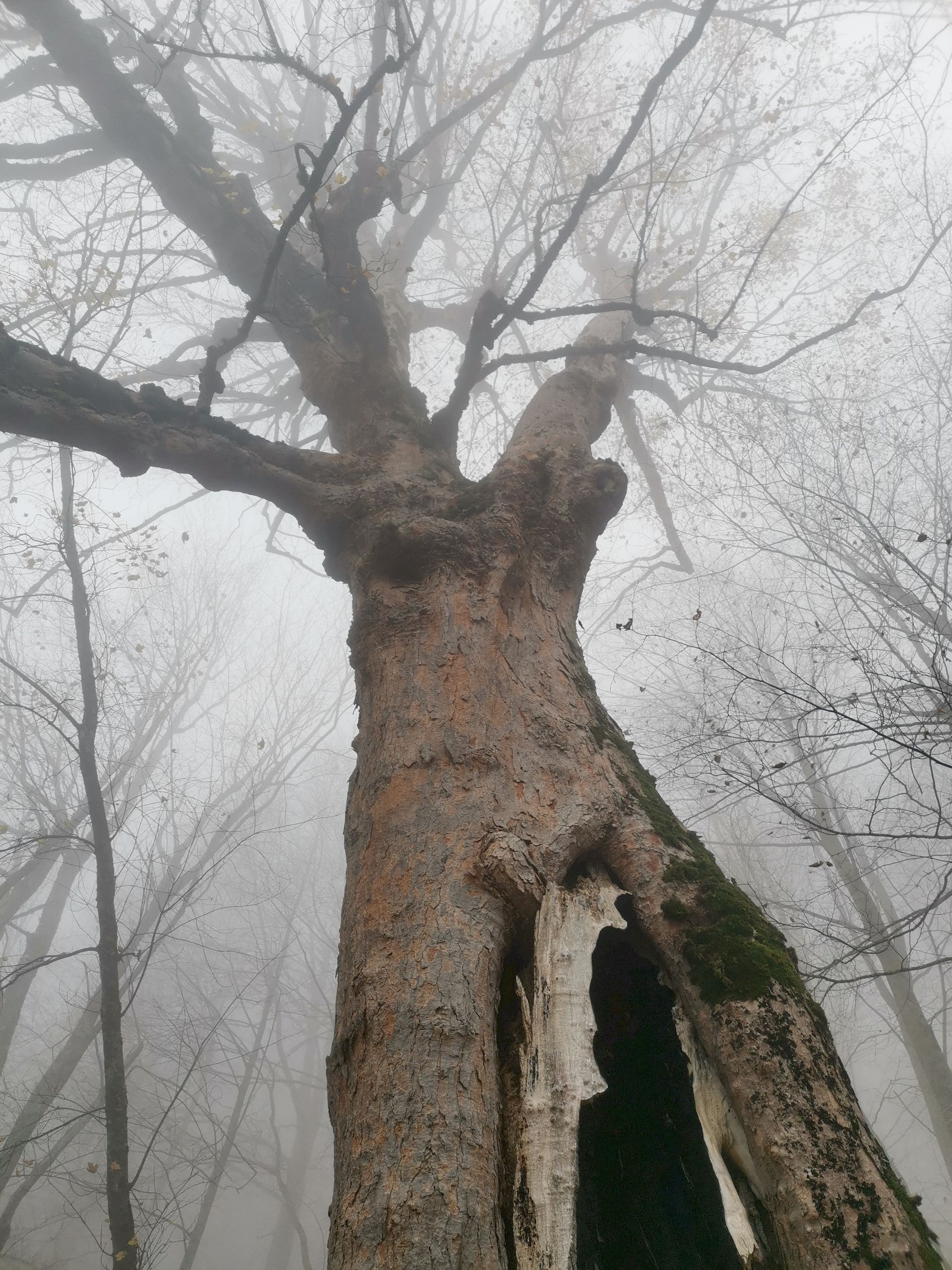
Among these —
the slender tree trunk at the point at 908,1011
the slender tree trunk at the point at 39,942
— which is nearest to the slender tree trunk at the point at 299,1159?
the slender tree trunk at the point at 39,942

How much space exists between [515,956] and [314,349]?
11.8 ft

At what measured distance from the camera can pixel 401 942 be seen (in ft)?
4.08

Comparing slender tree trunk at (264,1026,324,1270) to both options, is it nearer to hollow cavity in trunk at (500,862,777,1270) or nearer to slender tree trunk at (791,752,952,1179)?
slender tree trunk at (791,752,952,1179)

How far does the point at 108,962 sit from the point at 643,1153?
249 centimetres

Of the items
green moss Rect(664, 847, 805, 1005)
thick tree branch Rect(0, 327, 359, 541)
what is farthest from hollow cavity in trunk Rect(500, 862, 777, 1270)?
thick tree branch Rect(0, 327, 359, 541)

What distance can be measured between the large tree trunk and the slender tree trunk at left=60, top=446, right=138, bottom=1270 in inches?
67.6

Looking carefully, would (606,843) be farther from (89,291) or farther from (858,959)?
(858,959)

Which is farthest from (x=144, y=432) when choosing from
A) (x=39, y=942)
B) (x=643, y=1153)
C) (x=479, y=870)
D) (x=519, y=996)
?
(x=39, y=942)

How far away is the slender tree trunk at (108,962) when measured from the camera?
242 cm

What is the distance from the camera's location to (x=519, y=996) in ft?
4.01

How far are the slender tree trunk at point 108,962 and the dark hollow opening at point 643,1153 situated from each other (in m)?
2.18

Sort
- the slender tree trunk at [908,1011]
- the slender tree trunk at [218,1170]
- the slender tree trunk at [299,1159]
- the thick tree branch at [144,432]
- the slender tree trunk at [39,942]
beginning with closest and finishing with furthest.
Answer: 1. the thick tree branch at [144,432]
2. the slender tree trunk at [908,1011]
3. the slender tree trunk at [218,1170]
4. the slender tree trunk at [39,942]
5. the slender tree trunk at [299,1159]

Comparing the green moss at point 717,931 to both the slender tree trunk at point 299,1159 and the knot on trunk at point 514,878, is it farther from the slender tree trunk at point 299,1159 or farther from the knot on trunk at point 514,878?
the slender tree trunk at point 299,1159

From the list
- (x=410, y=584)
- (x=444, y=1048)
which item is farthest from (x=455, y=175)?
(x=444, y=1048)
